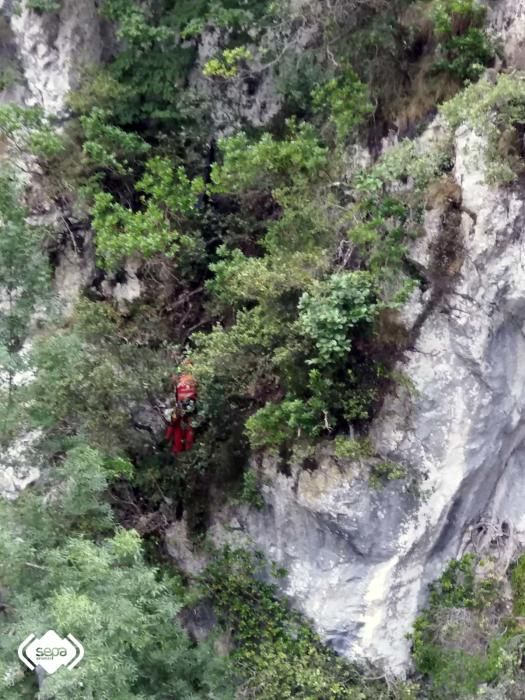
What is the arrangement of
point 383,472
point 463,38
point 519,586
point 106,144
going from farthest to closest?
point 106,144 → point 519,586 → point 383,472 → point 463,38

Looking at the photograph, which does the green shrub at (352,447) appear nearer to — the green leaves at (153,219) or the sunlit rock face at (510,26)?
the green leaves at (153,219)

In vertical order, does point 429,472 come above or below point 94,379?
above

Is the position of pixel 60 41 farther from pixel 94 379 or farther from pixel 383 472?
pixel 383 472

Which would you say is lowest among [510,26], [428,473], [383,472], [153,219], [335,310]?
[383,472]

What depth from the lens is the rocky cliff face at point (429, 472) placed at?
7.20 metres

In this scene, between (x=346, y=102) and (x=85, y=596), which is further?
(x=346, y=102)

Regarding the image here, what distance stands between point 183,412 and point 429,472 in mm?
3203

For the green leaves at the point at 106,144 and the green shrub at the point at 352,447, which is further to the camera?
the green leaves at the point at 106,144

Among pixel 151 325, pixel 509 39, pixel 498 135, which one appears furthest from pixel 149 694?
pixel 509 39

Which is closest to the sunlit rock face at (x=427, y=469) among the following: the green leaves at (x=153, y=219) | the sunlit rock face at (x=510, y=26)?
the sunlit rock face at (x=510, y=26)
